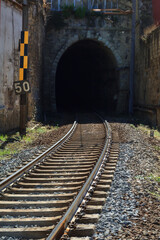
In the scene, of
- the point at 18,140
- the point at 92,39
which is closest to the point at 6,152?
the point at 18,140

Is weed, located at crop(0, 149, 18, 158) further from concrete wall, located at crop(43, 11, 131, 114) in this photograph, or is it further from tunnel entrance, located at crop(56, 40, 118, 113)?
tunnel entrance, located at crop(56, 40, 118, 113)

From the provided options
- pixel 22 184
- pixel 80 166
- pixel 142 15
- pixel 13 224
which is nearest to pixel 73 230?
pixel 13 224

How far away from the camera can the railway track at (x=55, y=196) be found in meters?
3.38

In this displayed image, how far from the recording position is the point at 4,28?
9.97 metres

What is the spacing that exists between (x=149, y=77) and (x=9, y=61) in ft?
25.5

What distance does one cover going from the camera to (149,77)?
15.6 m

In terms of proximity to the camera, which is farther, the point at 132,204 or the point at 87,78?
the point at 87,78

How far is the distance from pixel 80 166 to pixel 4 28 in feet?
19.1

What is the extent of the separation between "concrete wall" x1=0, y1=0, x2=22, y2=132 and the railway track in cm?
320

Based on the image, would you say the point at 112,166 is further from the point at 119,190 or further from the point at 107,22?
the point at 107,22

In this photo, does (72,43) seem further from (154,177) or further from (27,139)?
(154,177)

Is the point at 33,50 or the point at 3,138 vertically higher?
the point at 33,50

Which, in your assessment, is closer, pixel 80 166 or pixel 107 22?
pixel 80 166

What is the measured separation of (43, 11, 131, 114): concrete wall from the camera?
18.4 metres
